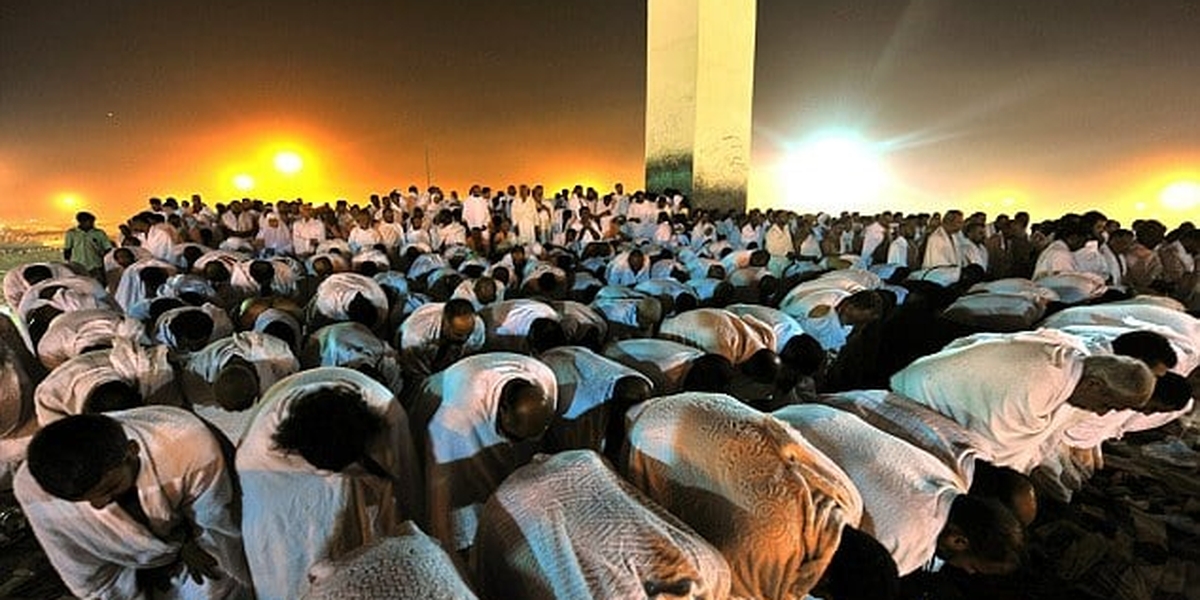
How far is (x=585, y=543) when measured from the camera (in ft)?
5.10

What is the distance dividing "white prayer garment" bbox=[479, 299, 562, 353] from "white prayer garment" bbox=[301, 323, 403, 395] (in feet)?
1.90

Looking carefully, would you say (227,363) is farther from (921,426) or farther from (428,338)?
(921,426)

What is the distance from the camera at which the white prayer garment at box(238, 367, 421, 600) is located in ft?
7.31

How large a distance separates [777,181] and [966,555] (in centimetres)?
1537

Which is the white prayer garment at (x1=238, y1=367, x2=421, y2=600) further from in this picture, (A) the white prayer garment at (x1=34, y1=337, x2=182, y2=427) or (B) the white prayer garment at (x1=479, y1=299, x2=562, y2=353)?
(B) the white prayer garment at (x1=479, y1=299, x2=562, y2=353)

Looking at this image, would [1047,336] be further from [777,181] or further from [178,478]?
[777,181]

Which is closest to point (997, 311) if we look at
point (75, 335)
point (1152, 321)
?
point (1152, 321)

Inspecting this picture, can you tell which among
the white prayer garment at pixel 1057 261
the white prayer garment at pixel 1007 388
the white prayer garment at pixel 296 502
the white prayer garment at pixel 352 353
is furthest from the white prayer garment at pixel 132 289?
the white prayer garment at pixel 1057 261

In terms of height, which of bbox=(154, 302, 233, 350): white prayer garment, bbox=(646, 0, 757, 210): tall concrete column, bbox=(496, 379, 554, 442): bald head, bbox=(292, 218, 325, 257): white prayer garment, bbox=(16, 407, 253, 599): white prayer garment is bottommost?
bbox=(16, 407, 253, 599): white prayer garment

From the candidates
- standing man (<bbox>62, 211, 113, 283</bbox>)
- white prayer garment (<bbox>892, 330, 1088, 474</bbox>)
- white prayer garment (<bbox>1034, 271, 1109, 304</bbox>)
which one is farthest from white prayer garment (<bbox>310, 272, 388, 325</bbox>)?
white prayer garment (<bbox>1034, 271, 1109, 304</bbox>)

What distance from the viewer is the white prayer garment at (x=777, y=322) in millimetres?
3887

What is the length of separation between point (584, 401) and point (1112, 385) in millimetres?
2182

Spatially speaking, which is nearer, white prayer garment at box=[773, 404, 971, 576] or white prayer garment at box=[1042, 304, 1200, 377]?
white prayer garment at box=[773, 404, 971, 576]

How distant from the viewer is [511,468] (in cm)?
274
